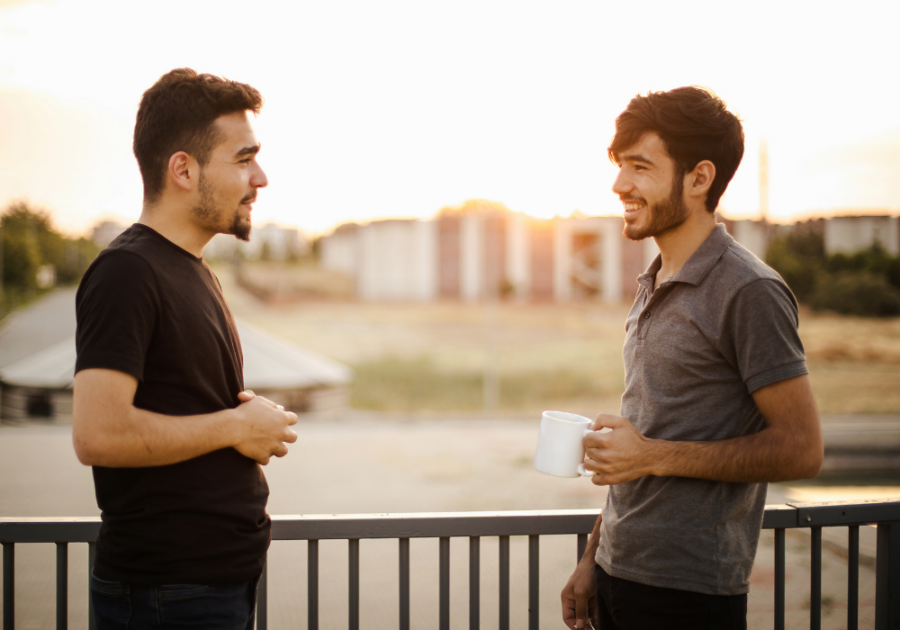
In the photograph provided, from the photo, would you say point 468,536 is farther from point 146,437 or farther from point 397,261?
point 397,261

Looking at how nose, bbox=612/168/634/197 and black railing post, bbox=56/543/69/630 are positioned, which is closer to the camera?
nose, bbox=612/168/634/197

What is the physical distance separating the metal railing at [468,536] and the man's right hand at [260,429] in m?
0.43

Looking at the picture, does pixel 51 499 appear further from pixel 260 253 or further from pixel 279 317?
pixel 260 253

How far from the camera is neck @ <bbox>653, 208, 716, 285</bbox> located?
4.81 feet

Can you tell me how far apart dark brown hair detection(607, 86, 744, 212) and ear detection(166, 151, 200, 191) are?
100 centimetres

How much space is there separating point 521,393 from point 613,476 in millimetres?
19757

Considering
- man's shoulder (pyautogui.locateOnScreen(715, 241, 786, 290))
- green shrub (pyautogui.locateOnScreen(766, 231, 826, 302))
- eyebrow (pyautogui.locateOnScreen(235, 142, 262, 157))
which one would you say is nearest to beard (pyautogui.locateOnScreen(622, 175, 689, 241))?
man's shoulder (pyautogui.locateOnScreen(715, 241, 786, 290))

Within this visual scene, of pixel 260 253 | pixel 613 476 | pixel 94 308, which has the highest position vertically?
pixel 260 253

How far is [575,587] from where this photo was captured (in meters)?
1.67

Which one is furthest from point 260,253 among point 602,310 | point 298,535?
point 298,535

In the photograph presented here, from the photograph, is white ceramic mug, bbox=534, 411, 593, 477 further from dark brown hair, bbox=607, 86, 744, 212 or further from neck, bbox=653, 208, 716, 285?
dark brown hair, bbox=607, 86, 744, 212

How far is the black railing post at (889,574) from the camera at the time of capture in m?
1.92

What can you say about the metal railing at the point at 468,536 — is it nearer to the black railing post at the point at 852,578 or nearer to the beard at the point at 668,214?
the black railing post at the point at 852,578

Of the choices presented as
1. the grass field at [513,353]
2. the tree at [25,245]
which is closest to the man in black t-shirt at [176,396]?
the grass field at [513,353]
